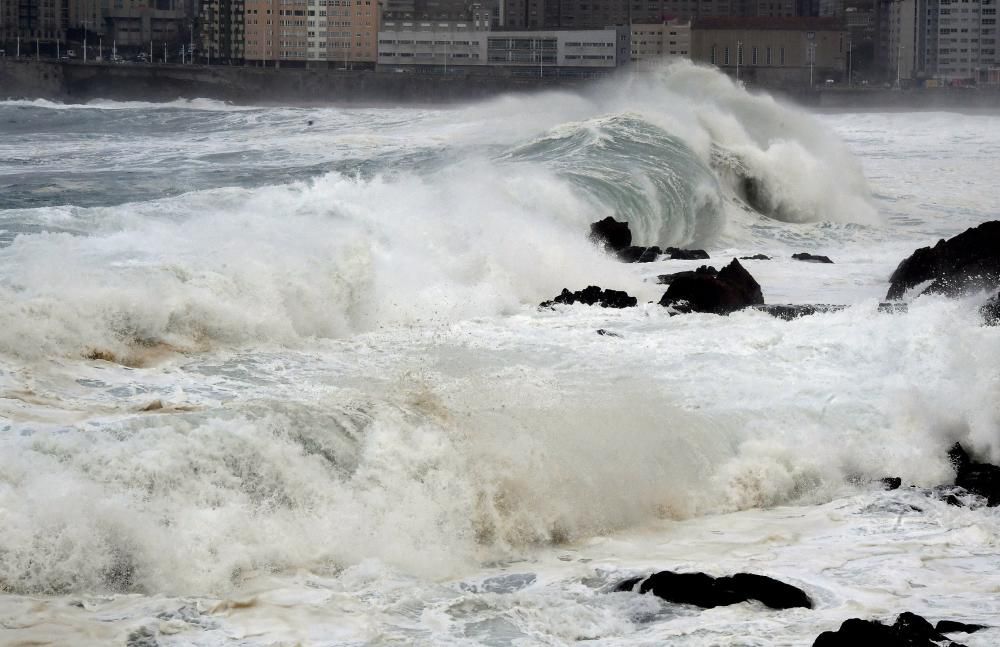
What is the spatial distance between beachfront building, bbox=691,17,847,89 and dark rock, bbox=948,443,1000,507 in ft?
308

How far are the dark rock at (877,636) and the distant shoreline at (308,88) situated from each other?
279 feet

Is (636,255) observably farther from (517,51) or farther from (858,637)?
(517,51)

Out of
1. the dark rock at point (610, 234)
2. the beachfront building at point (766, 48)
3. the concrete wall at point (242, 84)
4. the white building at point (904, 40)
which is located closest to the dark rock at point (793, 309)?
the dark rock at point (610, 234)

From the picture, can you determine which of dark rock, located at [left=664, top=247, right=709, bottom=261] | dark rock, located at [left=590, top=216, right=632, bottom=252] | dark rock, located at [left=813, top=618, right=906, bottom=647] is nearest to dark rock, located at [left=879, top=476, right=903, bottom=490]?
dark rock, located at [left=813, top=618, right=906, bottom=647]

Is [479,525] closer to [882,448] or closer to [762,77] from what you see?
[882,448]

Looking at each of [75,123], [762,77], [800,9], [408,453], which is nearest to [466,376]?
[408,453]

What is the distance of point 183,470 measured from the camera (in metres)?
8.30

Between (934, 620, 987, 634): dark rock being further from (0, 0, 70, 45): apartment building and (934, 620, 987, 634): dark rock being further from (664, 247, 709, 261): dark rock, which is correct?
(0, 0, 70, 45): apartment building

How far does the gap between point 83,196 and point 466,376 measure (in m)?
17.8

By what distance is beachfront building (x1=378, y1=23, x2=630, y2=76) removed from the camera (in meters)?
106

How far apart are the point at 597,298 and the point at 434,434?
18.3ft

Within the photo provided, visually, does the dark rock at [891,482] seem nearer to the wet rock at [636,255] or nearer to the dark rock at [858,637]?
the dark rock at [858,637]

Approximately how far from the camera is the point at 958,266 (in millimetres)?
14461

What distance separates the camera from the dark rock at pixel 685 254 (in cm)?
2020
